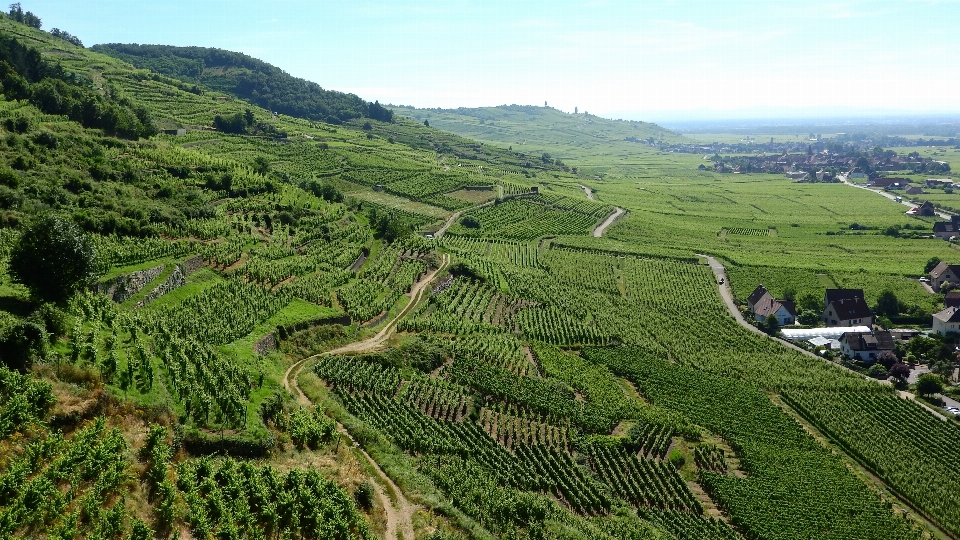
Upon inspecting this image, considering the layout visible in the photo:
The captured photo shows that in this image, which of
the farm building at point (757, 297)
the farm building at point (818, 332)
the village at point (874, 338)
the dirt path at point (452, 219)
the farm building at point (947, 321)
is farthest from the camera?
the dirt path at point (452, 219)

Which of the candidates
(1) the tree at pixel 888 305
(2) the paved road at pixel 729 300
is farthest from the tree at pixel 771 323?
(1) the tree at pixel 888 305

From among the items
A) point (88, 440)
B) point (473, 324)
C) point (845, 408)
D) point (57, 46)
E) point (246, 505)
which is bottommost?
point (845, 408)

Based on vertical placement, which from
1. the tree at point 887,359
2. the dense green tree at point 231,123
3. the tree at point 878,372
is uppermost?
the dense green tree at point 231,123

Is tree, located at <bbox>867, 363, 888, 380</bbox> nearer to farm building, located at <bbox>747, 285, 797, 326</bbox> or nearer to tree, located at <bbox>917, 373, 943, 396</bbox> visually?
tree, located at <bbox>917, 373, 943, 396</bbox>

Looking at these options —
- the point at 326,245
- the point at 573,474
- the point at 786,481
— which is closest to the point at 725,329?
the point at 786,481

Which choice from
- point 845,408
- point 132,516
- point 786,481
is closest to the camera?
point 132,516

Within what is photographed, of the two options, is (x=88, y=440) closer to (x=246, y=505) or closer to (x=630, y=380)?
(x=246, y=505)

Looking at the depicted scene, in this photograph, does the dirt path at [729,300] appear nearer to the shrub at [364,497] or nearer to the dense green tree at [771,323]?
the dense green tree at [771,323]
